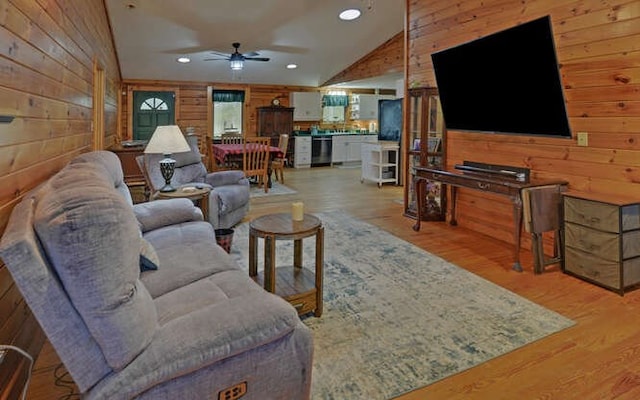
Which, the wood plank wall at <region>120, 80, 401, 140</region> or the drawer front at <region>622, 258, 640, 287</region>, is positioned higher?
the wood plank wall at <region>120, 80, 401, 140</region>

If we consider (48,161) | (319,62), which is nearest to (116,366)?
(48,161)

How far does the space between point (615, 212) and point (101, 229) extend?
313 centimetres

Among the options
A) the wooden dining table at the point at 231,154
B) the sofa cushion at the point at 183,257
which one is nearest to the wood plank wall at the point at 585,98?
the sofa cushion at the point at 183,257

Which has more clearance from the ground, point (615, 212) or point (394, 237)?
point (615, 212)

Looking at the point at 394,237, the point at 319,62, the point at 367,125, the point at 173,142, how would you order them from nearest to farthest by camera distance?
the point at 173,142 → the point at 394,237 → the point at 319,62 → the point at 367,125

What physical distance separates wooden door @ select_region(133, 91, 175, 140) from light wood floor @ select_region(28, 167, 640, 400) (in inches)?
271

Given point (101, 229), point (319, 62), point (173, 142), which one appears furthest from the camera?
point (319, 62)

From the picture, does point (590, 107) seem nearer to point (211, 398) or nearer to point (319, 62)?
point (211, 398)

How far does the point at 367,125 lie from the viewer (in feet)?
39.0

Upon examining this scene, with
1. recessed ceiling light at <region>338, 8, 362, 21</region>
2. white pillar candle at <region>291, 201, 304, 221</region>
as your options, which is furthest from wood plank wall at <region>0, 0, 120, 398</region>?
recessed ceiling light at <region>338, 8, 362, 21</region>

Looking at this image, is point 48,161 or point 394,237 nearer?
point 48,161

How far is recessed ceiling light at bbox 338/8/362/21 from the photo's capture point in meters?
6.35

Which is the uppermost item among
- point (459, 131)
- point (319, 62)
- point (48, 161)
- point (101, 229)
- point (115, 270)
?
point (319, 62)

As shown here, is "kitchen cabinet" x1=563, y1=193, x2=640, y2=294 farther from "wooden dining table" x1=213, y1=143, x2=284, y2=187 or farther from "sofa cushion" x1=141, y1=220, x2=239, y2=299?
"wooden dining table" x1=213, y1=143, x2=284, y2=187
